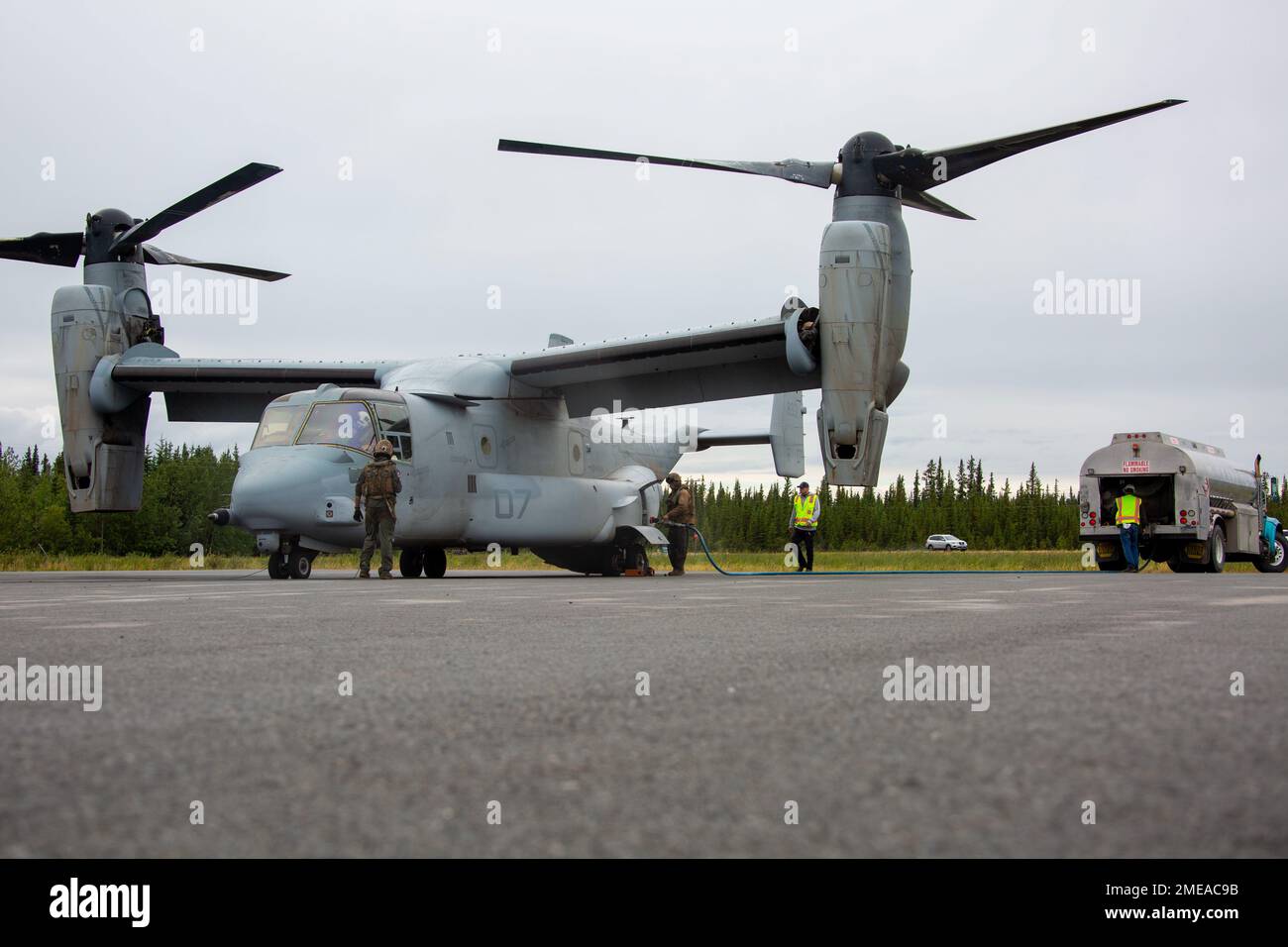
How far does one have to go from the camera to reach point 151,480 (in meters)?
67.2

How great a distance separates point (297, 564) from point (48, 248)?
30.4 ft

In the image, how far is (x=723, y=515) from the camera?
100750 millimetres

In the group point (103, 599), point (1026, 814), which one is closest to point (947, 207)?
point (103, 599)

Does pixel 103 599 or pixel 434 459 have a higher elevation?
pixel 434 459

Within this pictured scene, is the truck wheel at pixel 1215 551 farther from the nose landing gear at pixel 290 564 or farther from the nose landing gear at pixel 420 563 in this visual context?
the nose landing gear at pixel 290 564

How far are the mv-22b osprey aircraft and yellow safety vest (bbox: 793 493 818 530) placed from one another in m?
2.43

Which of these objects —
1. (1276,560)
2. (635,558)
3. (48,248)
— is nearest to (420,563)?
(635,558)

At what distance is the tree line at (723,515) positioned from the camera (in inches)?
2329

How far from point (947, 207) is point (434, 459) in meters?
8.67

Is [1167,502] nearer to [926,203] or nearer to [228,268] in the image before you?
[926,203]

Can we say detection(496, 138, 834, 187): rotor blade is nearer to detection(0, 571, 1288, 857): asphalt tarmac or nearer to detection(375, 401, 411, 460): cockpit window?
detection(375, 401, 411, 460): cockpit window

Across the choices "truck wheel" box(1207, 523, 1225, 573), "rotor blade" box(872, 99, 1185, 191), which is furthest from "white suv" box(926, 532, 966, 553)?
"rotor blade" box(872, 99, 1185, 191)

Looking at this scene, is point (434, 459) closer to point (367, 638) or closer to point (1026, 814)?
point (367, 638)
